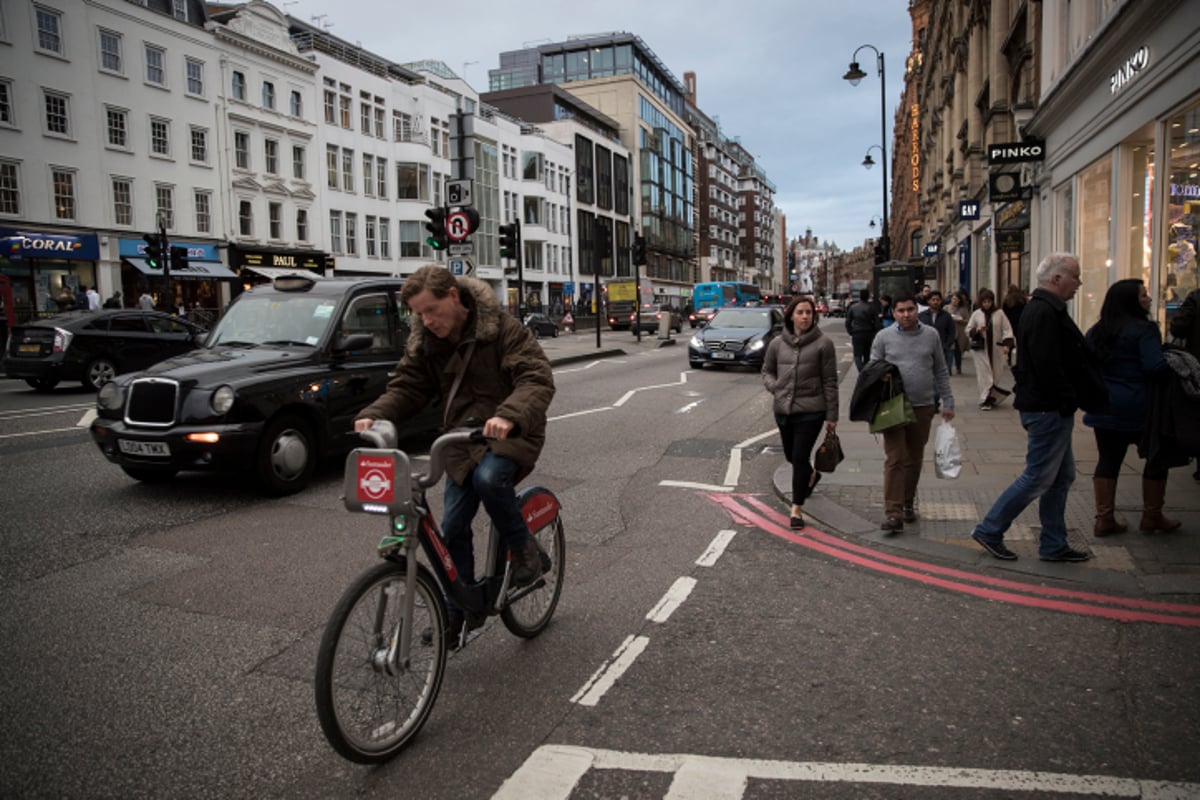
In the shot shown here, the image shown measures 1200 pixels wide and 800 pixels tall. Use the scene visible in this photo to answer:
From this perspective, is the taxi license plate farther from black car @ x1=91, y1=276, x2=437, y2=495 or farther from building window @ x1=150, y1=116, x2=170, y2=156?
building window @ x1=150, y1=116, x2=170, y2=156

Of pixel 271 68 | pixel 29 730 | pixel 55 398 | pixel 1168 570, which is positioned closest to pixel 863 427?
pixel 1168 570

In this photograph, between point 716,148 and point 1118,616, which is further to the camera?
point 716,148

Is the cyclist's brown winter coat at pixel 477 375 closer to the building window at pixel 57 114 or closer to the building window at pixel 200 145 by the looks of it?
the building window at pixel 57 114

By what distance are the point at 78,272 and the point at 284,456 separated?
28.8m

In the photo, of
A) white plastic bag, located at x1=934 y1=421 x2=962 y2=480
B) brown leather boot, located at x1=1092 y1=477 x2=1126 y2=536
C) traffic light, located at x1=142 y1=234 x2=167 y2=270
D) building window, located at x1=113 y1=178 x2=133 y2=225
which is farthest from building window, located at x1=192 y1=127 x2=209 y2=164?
brown leather boot, located at x1=1092 y1=477 x2=1126 y2=536

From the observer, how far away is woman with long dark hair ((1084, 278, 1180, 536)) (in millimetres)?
5453

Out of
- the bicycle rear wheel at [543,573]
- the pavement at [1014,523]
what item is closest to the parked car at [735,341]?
the pavement at [1014,523]

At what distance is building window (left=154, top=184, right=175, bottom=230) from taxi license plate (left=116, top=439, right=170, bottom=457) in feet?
99.0

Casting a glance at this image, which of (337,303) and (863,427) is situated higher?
(337,303)

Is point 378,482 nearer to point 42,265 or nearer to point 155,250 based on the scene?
point 155,250

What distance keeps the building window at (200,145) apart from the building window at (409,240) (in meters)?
13.0

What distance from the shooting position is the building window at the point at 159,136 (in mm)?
32656

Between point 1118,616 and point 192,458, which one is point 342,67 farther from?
point 1118,616

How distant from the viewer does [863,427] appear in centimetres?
1086
